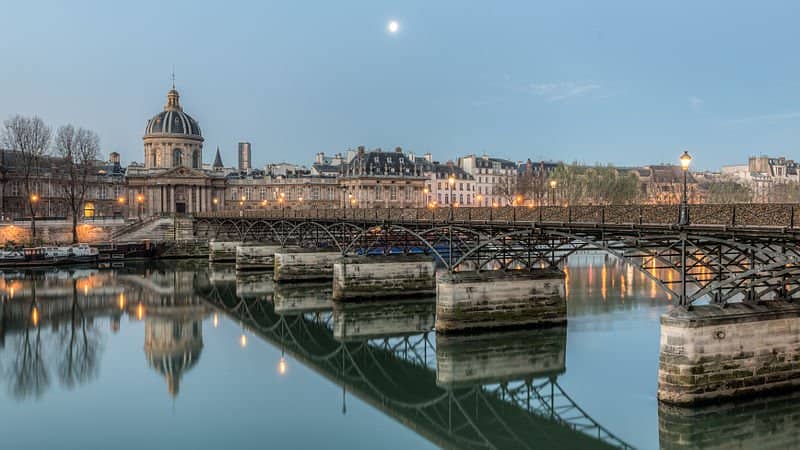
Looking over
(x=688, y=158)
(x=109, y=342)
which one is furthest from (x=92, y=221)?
(x=688, y=158)

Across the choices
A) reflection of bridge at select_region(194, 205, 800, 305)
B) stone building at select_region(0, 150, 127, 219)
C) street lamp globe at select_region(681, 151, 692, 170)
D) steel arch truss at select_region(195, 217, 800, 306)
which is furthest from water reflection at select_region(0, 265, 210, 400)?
stone building at select_region(0, 150, 127, 219)

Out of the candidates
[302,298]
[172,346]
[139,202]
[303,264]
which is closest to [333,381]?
[172,346]

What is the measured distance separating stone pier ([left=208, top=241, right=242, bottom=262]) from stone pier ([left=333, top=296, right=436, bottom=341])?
34.6 metres

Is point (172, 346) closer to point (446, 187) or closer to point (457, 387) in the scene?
point (457, 387)

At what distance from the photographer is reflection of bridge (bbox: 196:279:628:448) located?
68.1 ft

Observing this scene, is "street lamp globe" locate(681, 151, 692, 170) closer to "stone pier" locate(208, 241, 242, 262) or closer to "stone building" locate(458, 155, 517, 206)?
"stone pier" locate(208, 241, 242, 262)

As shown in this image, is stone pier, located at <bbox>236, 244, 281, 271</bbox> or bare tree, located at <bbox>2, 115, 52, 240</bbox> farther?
bare tree, located at <bbox>2, 115, 52, 240</bbox>

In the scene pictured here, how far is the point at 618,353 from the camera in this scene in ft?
95.1

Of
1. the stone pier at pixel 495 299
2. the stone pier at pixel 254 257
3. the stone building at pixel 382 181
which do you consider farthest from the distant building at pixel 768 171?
the stone pier at pixel 495 299

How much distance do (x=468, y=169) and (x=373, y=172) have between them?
22911 mm

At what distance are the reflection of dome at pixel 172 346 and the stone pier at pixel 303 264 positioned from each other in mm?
12485

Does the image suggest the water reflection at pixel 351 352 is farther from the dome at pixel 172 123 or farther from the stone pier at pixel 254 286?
the dome at pixel 172 123

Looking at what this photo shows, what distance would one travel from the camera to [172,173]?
121 meters

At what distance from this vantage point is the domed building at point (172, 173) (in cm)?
12094
